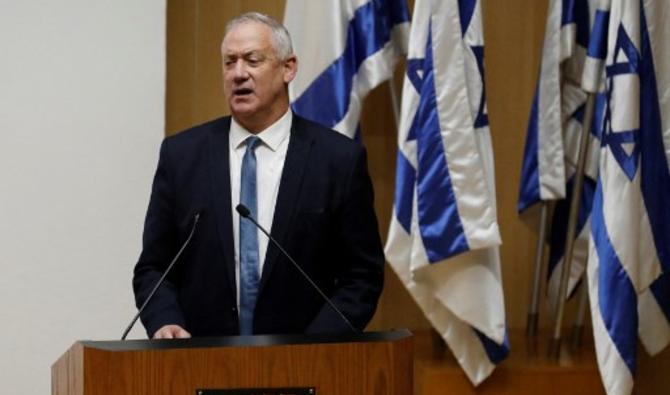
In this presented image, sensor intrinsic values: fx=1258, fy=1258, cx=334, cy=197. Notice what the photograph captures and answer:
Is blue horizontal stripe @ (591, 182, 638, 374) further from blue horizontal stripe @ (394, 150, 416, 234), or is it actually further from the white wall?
the white wall

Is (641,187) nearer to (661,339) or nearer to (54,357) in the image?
(661,339)

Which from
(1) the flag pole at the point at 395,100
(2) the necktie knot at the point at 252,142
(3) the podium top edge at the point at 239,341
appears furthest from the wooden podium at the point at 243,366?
(1) the flag pole at the point at 395,100

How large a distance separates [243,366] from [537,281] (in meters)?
2.74

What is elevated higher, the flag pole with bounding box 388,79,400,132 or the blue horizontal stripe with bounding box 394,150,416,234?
the flag pole with bounding box 388,79,400,132

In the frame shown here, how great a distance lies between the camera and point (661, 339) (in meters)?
4.66

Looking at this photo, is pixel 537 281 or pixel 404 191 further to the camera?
pixel 537 281

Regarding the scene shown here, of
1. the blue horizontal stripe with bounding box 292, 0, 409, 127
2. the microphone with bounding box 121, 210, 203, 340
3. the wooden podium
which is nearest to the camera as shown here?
the wooden podium

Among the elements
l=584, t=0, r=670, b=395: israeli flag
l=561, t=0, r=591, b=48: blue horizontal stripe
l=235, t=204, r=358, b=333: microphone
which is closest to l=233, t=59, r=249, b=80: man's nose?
l=235, t=204, r=358, b=333: microphone

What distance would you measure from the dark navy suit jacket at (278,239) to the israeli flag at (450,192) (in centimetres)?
117

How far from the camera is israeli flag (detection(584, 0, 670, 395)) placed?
4449 millimetres

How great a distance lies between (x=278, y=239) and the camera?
3186 mm

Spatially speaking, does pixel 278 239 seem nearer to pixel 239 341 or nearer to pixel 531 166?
pixel 239 341

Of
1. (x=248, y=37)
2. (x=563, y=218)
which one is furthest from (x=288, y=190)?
(x=563, y=218)

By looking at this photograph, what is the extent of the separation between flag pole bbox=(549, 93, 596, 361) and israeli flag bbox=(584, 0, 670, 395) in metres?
0.24
